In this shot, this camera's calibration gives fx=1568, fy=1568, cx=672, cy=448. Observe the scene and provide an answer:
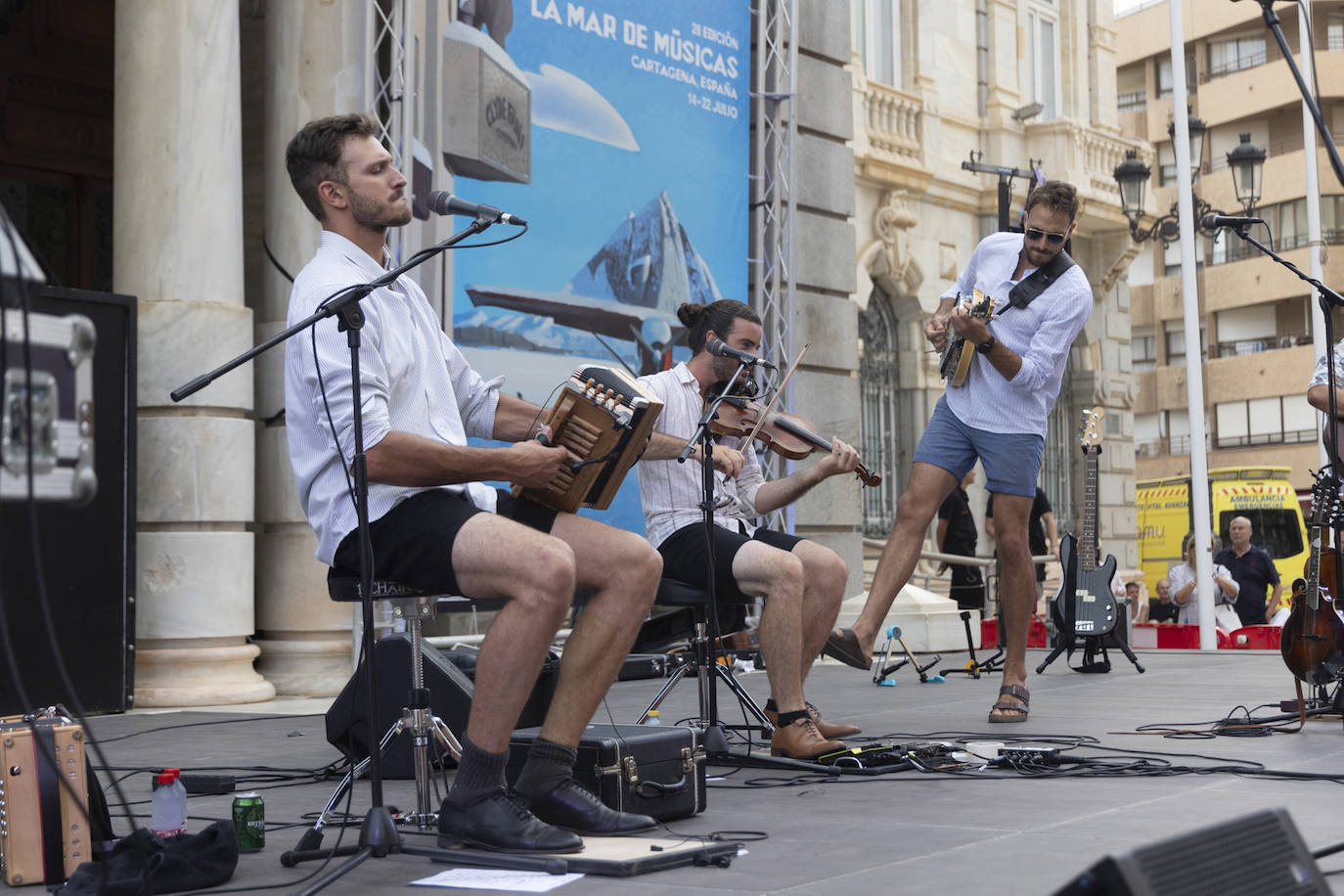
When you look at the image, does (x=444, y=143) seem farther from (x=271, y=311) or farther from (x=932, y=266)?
(x=932, y=266)

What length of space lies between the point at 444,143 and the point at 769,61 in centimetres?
364

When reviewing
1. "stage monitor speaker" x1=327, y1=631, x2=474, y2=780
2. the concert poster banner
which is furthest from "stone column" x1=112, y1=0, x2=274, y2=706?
"stage monitor speaker" x1=327, y1=631, x2=474, y2=780

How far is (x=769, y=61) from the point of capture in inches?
447

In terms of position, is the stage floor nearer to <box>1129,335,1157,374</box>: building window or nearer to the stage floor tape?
the stage floor tape

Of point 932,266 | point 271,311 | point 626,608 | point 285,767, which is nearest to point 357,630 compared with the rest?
point 271,311

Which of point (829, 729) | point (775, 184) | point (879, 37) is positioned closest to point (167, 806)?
point (829, 729)

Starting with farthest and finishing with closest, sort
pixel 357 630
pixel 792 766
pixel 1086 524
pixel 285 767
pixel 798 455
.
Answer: pixel 1086 524 < pixel 357 630 < pixel 798 455 < pixel 285 767 < pixel 792 766

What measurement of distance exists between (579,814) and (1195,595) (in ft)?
38.2

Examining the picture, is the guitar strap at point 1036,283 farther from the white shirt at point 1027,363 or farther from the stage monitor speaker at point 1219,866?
the stage monitor speaker at point 1219,866

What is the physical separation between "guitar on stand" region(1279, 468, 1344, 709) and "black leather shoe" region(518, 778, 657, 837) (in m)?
3.26

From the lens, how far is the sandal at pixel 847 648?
614 centimetres

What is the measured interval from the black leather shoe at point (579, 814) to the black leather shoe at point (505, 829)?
0.18 meters

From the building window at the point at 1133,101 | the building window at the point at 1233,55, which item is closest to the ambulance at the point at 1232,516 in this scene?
the building window at the point at 1233,55

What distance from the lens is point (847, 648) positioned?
6160mm
